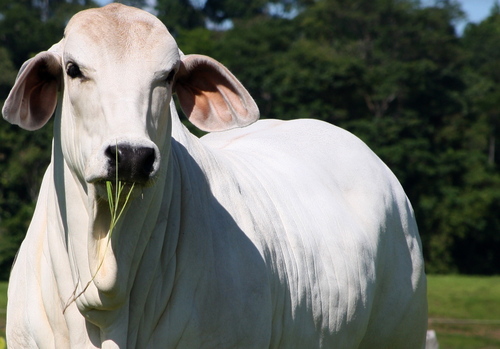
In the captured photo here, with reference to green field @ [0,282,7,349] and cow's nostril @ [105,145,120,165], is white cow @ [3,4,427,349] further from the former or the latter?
green field @ [0,282,7,349]

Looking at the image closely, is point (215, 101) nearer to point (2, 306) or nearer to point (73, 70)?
point (73, 70)

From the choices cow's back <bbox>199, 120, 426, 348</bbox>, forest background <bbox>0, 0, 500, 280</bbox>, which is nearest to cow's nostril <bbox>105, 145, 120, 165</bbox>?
cow's back <bbox>199, 120, 426, 348</bbox>

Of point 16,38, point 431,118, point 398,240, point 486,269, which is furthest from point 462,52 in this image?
point 398,240

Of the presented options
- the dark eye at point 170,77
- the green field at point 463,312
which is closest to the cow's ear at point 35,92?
the dark eye at point 170,77

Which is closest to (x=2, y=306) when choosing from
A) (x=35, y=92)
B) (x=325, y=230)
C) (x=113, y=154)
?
(x=325, y=230)

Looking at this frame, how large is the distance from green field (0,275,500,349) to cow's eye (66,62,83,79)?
9.76 m

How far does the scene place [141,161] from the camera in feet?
9.82

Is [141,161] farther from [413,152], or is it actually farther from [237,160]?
[413,152]

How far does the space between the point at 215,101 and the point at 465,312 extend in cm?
1951

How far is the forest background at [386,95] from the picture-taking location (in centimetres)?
3953

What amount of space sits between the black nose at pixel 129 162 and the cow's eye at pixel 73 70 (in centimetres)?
41

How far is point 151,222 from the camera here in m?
3.47

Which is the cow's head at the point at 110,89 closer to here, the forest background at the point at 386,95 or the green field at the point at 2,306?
the green field at the point at 2,306

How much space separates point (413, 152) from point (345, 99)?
4769 millimetres
